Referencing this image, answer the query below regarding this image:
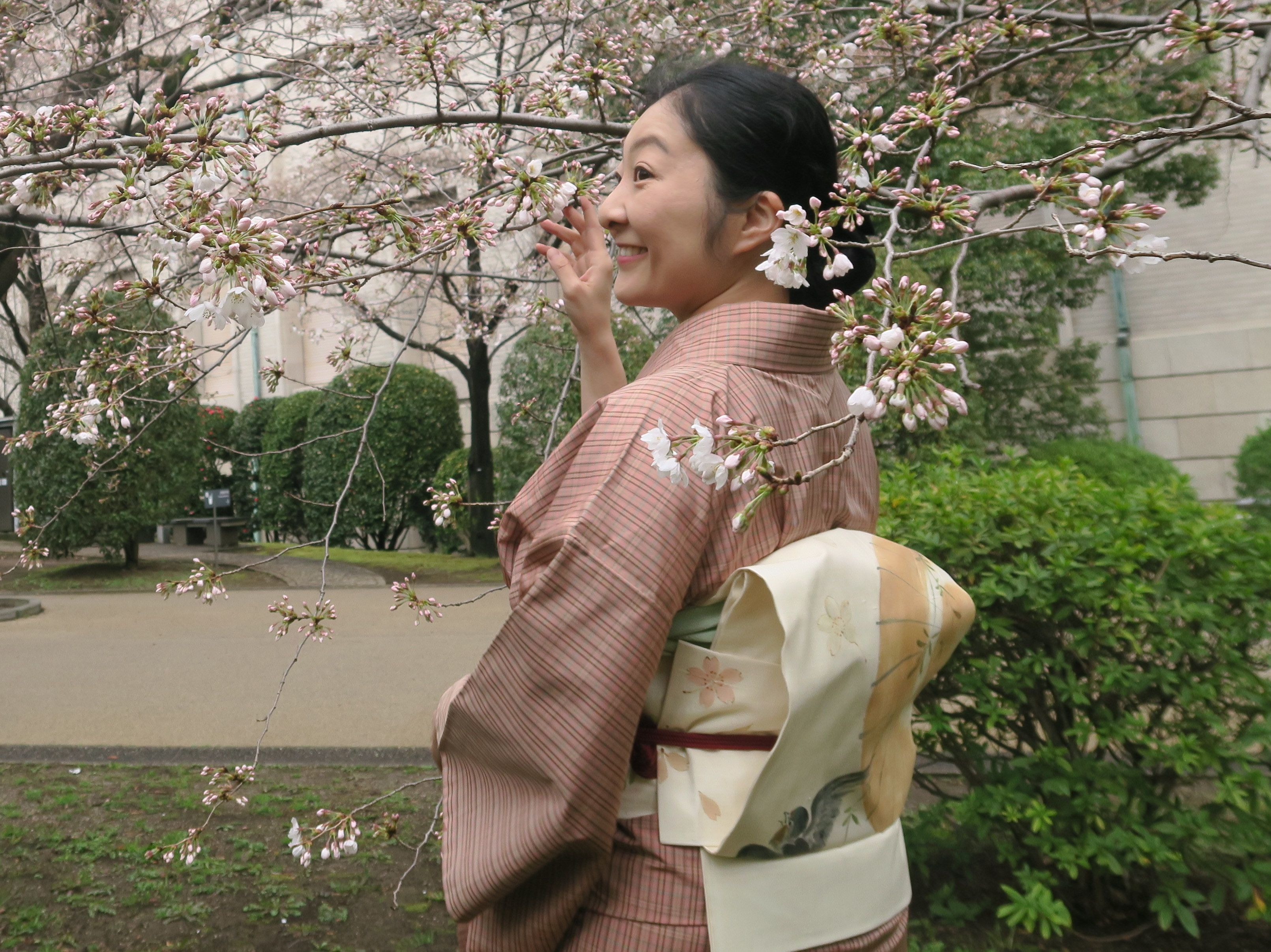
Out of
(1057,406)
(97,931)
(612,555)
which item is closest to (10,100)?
(97,931)

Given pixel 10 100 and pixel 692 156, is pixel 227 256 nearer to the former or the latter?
pixel 692 156

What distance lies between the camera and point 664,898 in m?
1.34

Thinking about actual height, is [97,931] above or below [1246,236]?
below

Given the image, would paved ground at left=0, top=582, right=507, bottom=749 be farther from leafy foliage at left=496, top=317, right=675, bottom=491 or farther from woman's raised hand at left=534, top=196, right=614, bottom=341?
woman's raised hand at left=534, top=196, right=614, bottom=341

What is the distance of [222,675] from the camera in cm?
694

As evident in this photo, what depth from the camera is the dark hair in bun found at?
63.1 inches

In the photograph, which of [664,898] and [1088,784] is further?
[1088,784]

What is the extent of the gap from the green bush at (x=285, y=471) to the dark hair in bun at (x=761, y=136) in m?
15.2

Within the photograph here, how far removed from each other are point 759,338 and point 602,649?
522 millimetres

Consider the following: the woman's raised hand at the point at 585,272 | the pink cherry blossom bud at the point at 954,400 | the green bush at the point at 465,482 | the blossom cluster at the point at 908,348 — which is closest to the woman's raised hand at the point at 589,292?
the woman's raised hand at the point at 585,272

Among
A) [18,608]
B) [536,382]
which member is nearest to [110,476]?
[18,608]

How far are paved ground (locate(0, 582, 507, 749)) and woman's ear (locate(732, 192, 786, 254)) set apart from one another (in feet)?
14.0

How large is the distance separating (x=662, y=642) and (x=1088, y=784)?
7.03 feet

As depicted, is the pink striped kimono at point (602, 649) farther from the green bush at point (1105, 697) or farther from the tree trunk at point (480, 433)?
the tree trunk at point (480, 433)
